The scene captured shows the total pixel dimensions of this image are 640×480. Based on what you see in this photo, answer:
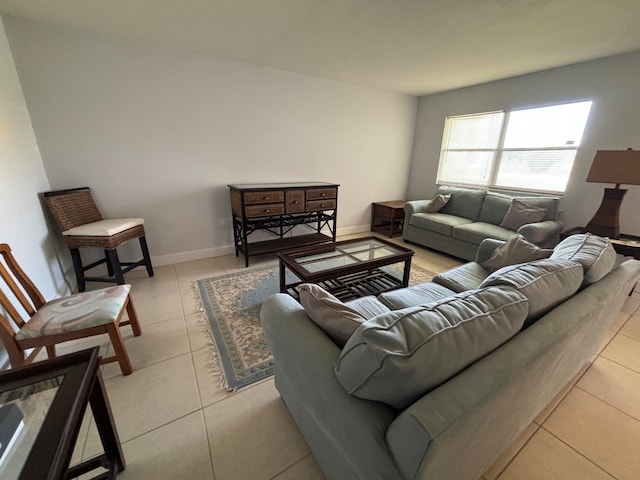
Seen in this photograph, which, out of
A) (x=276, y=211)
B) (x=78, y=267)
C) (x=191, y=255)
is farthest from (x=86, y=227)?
(x=276, y=211)

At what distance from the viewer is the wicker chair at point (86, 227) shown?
2.10 meters

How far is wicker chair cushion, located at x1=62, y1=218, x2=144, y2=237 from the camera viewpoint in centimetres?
210

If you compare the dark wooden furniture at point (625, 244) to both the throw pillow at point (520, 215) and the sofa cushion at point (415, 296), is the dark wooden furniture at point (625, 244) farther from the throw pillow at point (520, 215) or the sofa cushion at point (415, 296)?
the sofa cushion at point (415, 296)

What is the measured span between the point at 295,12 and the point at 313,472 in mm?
2686

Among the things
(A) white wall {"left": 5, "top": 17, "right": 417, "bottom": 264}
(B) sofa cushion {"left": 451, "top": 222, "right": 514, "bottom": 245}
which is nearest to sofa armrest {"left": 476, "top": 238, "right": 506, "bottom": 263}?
(B) sofa cushion {"left": 451, "top": 222, "right": 514, "bottom": 245}

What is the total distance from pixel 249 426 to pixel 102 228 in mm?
2002

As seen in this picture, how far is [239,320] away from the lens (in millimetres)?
2039

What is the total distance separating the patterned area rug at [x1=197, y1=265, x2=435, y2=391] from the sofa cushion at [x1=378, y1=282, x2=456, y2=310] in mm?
859

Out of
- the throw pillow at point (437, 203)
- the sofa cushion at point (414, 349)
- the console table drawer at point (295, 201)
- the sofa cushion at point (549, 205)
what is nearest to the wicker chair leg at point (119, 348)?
the sofa cushion at point (414, 349)

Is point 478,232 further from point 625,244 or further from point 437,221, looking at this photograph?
point 625,244

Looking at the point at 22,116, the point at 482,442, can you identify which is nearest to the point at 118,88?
the point at 22,116

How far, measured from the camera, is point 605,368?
1648mm

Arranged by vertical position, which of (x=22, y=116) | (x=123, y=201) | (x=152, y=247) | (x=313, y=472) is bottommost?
(x=313, y=472)

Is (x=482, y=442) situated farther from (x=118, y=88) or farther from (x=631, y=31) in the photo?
(x=118, y=88)
